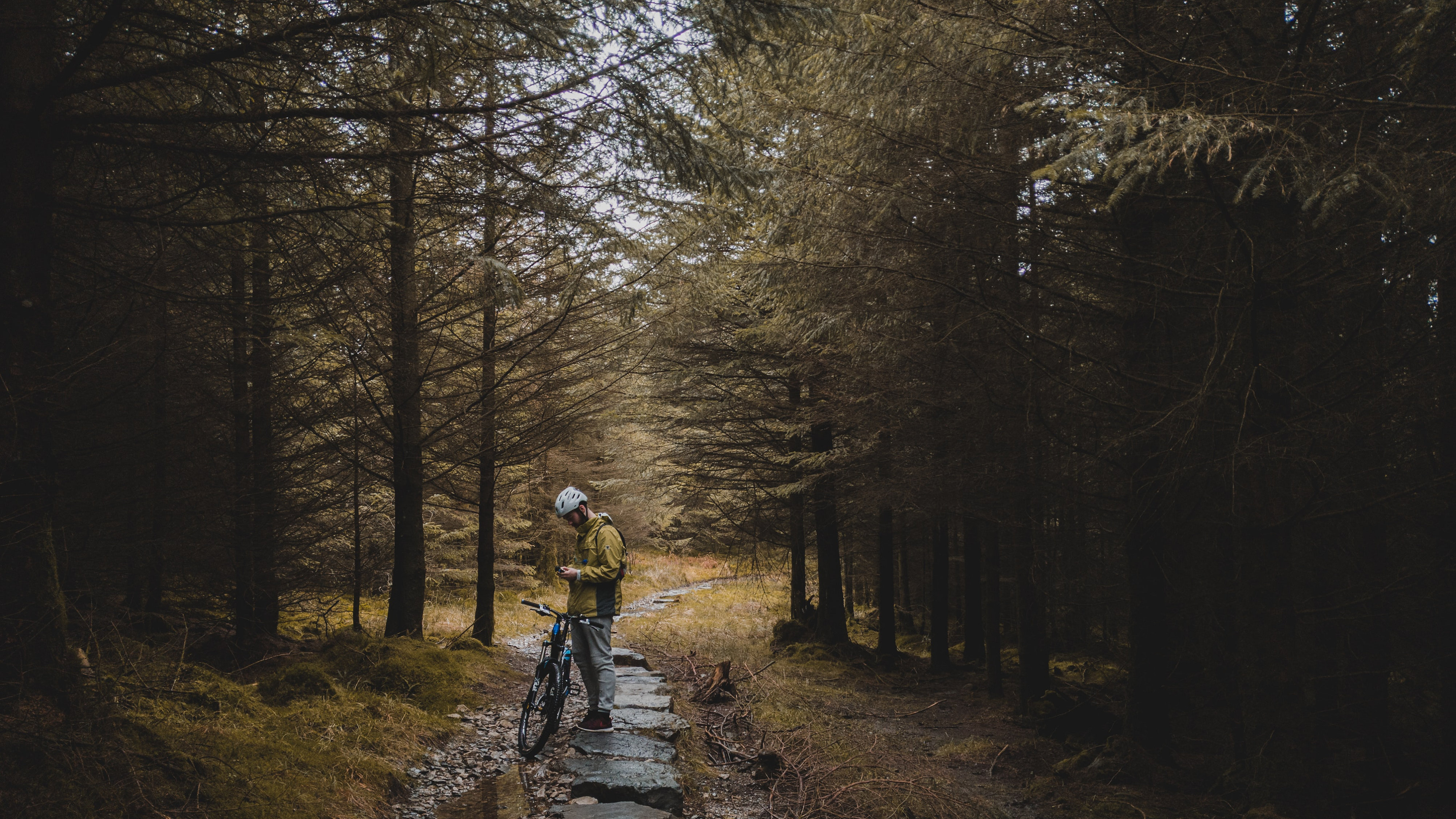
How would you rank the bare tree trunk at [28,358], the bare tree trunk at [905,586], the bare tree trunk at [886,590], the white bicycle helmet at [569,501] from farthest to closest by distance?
the bare tree trunk at [905,586]
the bare tree trunk at [886,590]
the white bicycle helmet at [569,501]
the bare tree trunk at [28,358]

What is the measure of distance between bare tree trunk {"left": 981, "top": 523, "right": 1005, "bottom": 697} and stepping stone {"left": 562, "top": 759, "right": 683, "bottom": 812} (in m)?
7.82

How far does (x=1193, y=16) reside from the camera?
5.09 metres

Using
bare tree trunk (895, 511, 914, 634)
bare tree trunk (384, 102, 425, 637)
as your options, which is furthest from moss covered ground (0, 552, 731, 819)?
bare tree trunk (895, 511, 914, 634)

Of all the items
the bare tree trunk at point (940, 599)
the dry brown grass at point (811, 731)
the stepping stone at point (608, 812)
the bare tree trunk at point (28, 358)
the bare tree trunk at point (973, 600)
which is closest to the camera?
the bare tree trunk at point (28, 358)

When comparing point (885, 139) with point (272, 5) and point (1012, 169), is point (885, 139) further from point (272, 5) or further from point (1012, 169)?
point (272, 5)

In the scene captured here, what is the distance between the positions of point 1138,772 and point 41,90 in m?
9.99

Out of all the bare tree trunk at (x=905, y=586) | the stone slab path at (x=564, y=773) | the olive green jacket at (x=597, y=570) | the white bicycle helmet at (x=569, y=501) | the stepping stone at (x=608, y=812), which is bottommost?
the bare tree trunk at (x=905, y=586)

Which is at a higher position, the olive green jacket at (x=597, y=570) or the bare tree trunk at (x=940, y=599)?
the olive green jacket at (x=597, y=570)

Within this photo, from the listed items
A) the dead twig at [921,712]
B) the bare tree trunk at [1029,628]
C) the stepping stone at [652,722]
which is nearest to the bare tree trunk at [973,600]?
the bare tree trunk at [1029,628]

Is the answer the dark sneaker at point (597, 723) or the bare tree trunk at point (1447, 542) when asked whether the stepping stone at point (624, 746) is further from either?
the bare tree trunk at point (1447, 542)

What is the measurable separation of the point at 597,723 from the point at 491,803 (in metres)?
1.33

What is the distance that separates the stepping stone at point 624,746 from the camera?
5.57m

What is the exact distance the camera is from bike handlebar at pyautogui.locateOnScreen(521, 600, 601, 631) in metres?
6.07

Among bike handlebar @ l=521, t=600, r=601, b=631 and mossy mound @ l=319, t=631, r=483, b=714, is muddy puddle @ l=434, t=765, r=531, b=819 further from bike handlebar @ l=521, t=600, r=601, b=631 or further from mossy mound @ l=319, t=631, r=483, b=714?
mossy mound @ l=319, t=631, r=483, b=714
